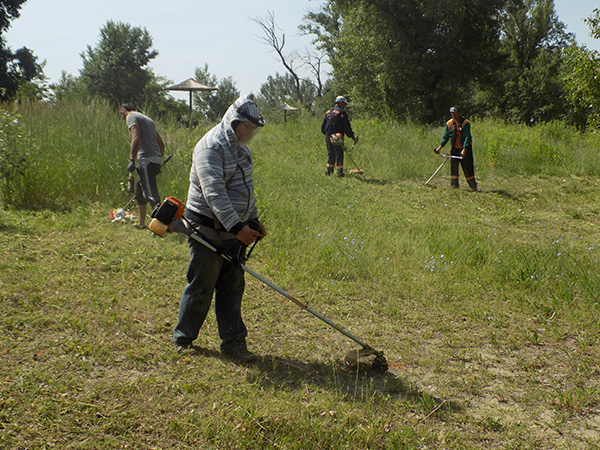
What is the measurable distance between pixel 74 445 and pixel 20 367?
989 millimetres

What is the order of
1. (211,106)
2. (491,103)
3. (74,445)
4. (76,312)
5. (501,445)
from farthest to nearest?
(211,106) < (491,103) < (76,312) < (501,445) < (74,445)

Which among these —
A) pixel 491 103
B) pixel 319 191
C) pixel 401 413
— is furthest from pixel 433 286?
pixel 491 103

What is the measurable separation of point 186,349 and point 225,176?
139 cm

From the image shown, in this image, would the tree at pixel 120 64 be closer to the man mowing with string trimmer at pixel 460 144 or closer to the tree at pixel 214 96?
the tree at pixel 214 96

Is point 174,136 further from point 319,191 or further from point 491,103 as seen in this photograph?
point 491,103

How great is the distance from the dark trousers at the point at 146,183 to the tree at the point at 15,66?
25.0m

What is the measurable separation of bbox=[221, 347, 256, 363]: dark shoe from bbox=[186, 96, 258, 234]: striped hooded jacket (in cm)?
100

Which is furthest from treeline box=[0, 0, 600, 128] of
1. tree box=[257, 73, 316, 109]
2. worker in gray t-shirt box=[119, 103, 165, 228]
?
tree box=[257, 73, 316, 109]

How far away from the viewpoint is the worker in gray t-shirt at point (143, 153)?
22.3 ft

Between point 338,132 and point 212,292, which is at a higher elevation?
point 338,132

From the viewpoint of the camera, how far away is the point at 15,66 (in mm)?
31875

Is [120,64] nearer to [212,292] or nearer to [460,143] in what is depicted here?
[460,143]

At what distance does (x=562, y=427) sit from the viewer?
320 cm

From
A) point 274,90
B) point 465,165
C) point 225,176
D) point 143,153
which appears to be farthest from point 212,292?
point 274,90
